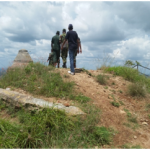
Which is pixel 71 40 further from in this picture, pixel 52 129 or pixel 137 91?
pixel 52 129

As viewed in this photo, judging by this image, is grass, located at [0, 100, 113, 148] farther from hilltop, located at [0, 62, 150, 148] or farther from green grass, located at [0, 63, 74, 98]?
green grass, located at [0, 63, 74, 98]

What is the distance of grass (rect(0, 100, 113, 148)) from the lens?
2627 millimetres

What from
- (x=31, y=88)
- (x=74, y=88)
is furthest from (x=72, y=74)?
(x=31, y=88)

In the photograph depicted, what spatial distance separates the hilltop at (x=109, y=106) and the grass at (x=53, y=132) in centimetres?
4

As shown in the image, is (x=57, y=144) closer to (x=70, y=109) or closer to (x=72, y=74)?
(x=70, y=109)

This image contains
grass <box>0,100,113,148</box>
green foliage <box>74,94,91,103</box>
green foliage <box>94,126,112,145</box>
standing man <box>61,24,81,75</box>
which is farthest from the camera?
standing man <box>61,24,81,75</box>

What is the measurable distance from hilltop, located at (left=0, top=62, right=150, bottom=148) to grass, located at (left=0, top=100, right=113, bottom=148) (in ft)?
0.12

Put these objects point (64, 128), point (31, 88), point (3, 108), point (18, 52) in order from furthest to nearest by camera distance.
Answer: point (18, 52) → point (31, 88) → point (3, 108) → point (64, 128)

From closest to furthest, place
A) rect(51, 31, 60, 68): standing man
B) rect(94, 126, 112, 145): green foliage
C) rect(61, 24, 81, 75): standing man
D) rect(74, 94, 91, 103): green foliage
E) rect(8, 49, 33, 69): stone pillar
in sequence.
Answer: rect(94, 126, 112, 145): green foliage → rect(74, 94, 91, 103): green foliage → rect(61, 24, 81, 75): standing man → rect(8, 49, 33, 69): stone pillar → rect(51, 31, 60, 68): standing man

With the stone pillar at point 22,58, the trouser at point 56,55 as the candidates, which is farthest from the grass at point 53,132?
the trouser at point 56,55

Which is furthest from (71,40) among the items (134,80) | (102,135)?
(102,135)

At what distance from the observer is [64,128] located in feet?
9.76

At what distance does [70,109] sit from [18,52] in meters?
4.93

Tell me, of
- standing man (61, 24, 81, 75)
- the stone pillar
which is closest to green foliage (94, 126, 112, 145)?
standing man (61, 24, 81, 75)
